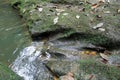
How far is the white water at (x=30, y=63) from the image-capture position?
4945 millimetres

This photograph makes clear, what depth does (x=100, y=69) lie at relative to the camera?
14.7ft

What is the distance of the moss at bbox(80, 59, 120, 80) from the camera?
436cm

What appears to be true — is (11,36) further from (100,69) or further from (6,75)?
(100,69)

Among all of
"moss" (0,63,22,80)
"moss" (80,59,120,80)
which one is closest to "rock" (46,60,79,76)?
"moss" (80,59,120,80)

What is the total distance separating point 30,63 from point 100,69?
136 centimetres

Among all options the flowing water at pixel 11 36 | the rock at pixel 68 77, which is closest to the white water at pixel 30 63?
the flowing water at pixel 11 36

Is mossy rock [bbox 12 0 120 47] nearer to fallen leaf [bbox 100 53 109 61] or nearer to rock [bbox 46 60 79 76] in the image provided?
fallen leaf [bbox 100 53 109 61]

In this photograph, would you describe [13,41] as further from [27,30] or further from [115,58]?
[115,58]

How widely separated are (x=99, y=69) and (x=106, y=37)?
958 millimetres

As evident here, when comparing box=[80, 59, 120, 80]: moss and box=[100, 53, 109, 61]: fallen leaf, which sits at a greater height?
box=[80, 59, 120, 80]: moss

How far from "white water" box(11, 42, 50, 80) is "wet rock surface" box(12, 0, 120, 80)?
Answer: 29 millimetres

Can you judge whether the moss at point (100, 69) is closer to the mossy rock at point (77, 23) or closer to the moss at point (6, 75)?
the mossy rock at point (77, 23)

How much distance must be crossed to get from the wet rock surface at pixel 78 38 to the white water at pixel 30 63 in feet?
0.09

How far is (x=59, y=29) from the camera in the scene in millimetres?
5742
